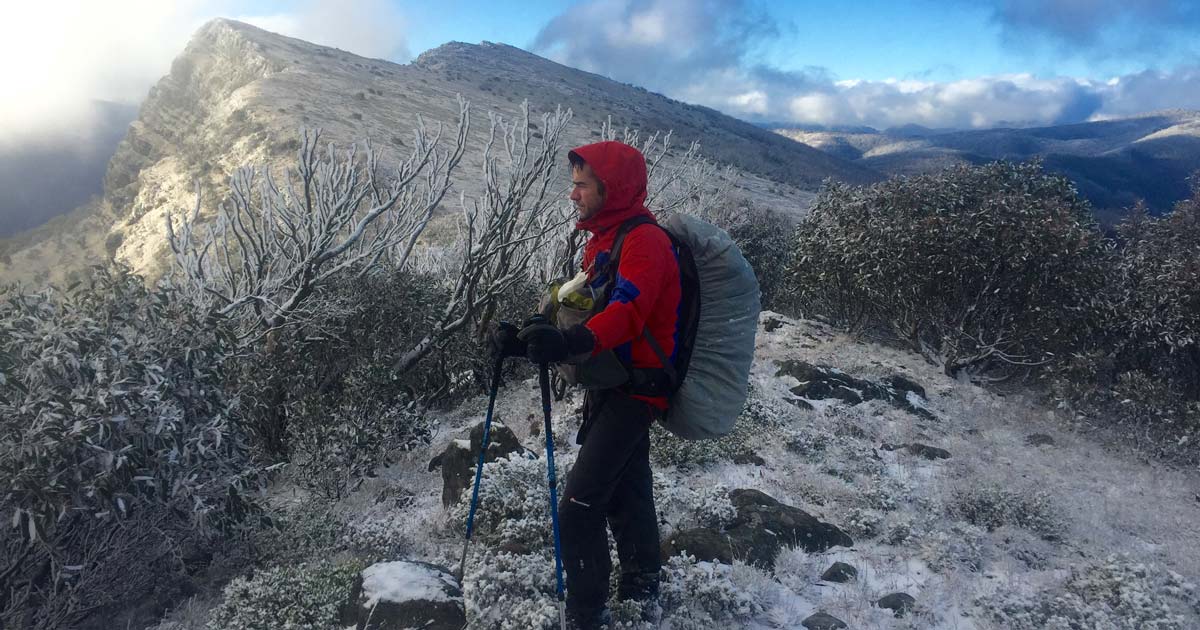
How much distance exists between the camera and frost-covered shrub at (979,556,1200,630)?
12.2ft

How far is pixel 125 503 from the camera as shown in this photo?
134 inches

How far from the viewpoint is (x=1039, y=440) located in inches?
306

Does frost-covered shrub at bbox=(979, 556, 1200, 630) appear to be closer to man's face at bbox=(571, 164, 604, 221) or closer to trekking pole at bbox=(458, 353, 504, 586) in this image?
trekking pole at bbox=(458, 353, 504, 586)

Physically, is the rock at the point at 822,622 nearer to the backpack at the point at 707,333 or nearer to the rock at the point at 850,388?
the backpack at the point at 707,333

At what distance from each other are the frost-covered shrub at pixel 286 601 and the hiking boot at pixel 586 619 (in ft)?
3.97

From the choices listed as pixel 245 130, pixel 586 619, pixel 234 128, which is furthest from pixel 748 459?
pixel 234 128

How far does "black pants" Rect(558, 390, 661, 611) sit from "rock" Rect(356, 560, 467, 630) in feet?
2.09

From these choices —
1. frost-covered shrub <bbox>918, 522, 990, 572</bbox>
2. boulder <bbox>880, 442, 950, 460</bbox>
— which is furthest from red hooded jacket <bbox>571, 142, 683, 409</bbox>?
boulder <bbox>880, 442, 950, 460</bbox>

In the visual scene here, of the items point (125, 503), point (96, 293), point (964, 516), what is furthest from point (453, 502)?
point (964, 516)

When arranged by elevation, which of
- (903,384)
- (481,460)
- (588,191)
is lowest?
(903,384)

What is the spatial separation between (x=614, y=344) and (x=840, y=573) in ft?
8.74

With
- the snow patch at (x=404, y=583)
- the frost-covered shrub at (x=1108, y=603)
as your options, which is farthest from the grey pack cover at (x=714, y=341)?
the frost-covered shrub at (x=1108, y=603)

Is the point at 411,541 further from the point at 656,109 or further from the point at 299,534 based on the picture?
the point at 656,109

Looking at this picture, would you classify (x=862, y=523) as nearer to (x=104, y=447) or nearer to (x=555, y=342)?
(x=555, y=342)
